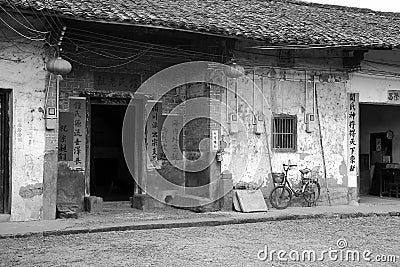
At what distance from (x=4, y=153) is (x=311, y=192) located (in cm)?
684

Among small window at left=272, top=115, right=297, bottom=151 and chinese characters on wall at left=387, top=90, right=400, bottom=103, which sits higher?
chinese characters on wall at left=387, top=90, right=400, bottom=103

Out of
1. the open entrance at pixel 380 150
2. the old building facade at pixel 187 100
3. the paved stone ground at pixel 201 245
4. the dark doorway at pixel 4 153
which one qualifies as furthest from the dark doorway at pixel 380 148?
the dark doorway at pixel 4 153

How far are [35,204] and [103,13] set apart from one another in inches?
149

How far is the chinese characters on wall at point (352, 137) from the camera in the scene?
14.8 m

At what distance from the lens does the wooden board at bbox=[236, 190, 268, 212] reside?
12930 mm

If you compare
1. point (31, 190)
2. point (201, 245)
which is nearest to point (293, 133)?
point (201, 245)

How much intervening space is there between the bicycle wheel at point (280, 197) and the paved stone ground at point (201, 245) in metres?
1.70

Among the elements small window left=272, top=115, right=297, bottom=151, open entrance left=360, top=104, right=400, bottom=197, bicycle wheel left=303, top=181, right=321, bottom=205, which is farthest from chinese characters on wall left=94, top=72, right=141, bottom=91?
open entrance left=360, top=104, right=400, bottom=197

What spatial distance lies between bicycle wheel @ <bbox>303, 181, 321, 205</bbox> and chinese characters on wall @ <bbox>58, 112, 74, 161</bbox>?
534 centimetres

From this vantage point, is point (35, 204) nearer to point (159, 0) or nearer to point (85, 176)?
point (85, 176)

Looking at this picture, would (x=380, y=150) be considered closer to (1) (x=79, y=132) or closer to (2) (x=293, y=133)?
(2) (x=293, y=133)

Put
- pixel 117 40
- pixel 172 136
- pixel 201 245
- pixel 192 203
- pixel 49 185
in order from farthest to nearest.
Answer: pixel 172 136 → pixel 192 203 → pixel 117 40 → pixel 49 185 → pixel 201 245

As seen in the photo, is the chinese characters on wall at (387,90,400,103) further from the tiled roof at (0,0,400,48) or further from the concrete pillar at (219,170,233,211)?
the concrete pillar at (219,170,233,211)

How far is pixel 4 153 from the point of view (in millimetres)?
11367
